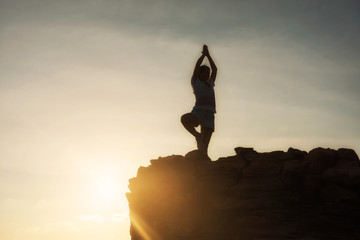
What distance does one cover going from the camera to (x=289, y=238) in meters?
16.2

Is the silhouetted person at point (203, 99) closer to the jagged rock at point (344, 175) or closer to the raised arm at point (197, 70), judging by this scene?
the raised arm at point (197, 70)

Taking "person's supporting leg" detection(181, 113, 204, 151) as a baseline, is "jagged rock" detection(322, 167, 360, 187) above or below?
below

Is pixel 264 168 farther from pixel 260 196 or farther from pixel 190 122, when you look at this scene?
pixel 190 122

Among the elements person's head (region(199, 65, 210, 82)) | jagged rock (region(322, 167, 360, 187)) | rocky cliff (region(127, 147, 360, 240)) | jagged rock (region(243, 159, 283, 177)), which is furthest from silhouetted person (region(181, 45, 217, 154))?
jagged rock (region(322, 167, 360, 187))

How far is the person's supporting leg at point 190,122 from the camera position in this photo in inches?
758

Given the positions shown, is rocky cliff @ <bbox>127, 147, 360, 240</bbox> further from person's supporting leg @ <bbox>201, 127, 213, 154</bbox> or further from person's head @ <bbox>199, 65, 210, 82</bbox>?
person's head @ <bbox>199, 65, 210, 82</bbox>

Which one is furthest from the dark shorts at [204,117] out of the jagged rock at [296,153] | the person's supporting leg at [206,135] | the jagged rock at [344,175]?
the jagged rock at [344,175]

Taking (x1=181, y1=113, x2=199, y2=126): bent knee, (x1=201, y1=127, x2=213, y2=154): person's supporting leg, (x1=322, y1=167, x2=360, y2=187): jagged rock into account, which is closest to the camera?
(x1=322, y1=167, x2=360, y2=187): jagged rock

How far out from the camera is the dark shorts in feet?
62.8

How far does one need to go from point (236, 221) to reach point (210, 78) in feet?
23.5

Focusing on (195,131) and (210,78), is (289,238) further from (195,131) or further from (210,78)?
(210,78)

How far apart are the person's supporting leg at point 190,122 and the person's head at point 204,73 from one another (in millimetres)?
1901

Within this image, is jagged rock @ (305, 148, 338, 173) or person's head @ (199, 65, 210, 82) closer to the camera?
jagged rock @ (305, 148, 338, 173)

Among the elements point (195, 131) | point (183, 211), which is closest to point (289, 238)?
point (183, 211)
